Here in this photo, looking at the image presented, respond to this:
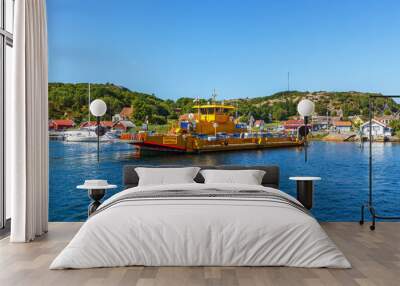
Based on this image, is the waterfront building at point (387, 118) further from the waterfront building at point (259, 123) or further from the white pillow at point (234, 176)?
the white pillow at point (234, 176)

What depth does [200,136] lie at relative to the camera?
7.17 meters

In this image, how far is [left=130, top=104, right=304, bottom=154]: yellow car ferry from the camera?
Result: 717 cm

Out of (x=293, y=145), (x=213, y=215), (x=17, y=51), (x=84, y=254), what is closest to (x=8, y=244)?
(x=84, y=254)

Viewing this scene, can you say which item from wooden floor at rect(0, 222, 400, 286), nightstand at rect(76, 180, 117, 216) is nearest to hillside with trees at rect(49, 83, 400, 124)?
nightstand at rect(76, 180, 117, 216)

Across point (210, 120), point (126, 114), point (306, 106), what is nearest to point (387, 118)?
point (306, 106)

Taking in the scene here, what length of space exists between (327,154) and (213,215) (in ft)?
13.0

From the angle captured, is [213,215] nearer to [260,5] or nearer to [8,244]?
[8,244]

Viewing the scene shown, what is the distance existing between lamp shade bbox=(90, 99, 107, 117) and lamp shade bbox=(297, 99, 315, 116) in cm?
275

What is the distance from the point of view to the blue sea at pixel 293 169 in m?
6.88

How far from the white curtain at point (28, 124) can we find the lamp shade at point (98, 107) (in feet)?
5.54

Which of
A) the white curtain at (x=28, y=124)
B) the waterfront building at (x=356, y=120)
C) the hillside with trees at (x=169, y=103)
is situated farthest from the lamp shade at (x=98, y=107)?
the waterfront building at (x=356, y=120)

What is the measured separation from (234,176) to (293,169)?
2.07 metres

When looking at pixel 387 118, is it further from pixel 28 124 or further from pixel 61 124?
pixel 28 124

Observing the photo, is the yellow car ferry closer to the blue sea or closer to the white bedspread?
the blue sea
